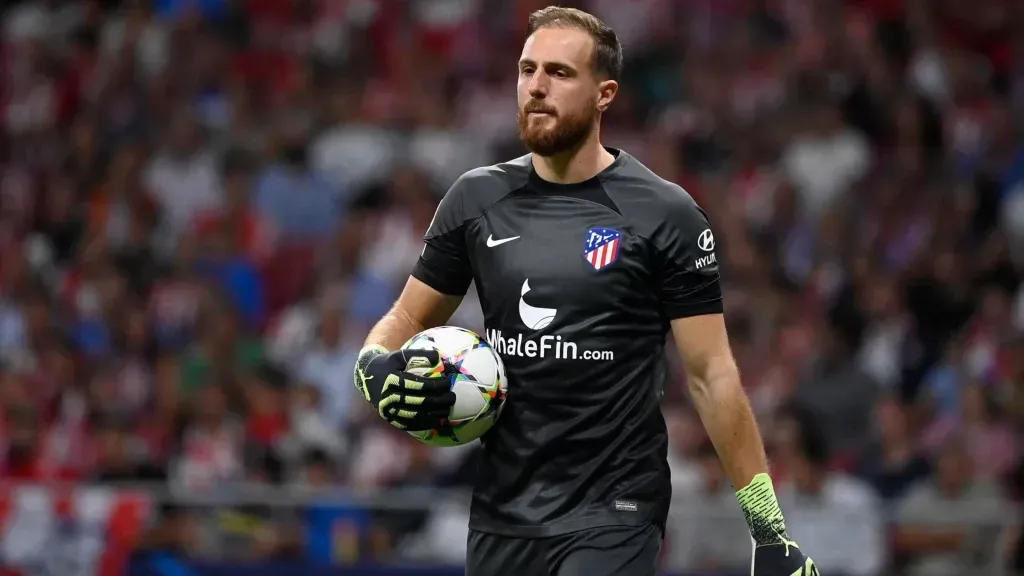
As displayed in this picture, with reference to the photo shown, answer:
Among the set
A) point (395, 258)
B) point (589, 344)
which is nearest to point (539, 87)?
point (589, 344)

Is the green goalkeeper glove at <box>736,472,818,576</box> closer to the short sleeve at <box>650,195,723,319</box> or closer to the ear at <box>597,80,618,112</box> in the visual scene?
the short sleeve at <box>650,195,723,319</box>

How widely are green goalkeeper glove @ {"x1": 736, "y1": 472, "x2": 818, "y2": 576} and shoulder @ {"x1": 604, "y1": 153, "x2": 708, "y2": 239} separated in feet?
2.60

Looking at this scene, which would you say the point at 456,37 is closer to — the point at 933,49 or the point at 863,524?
the point at 933,49

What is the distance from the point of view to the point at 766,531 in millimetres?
4566

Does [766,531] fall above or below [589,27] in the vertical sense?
below

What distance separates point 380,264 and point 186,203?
6.71 ft

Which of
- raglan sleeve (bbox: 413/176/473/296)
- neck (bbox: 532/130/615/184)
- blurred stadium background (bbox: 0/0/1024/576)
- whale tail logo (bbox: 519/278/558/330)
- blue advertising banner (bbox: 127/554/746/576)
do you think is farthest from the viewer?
blurred stadium background (bbox: 0/0/1024/576)

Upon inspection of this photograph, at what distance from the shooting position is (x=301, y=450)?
941cm

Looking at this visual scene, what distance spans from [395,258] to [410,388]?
6.29m

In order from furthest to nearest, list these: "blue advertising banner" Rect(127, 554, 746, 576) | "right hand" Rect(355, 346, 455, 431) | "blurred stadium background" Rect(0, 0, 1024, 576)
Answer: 1. "blurred stadium background" Rect(0, 0, 1024, 576)
2. "blue advertising banner" Rect(127, 554, 746, 576)
3. "right hand" Rect(355, 346, 455, 431)

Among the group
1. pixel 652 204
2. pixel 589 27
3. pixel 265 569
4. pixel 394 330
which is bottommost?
pixel 265 569

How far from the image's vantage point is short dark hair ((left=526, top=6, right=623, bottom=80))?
4.71 m

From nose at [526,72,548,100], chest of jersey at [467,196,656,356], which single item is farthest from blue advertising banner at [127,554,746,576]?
nose at [526,72,548,100]

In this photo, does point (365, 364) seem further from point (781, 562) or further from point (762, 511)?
point (781, 562)
